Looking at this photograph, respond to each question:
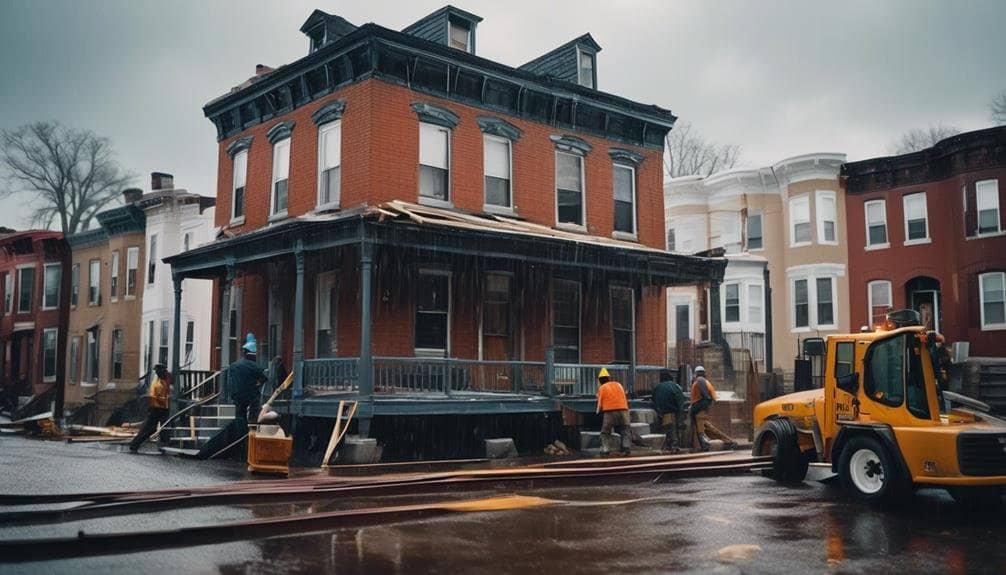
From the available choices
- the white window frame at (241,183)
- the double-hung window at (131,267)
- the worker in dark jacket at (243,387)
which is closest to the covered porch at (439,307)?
the worker in dark jacket at (243,387)

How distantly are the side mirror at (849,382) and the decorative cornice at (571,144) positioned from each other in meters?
12.0

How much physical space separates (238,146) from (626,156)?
10.2 meters

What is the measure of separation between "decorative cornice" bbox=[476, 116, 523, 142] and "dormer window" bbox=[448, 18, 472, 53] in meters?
2.18

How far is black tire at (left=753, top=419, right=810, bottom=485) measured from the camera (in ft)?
43.4

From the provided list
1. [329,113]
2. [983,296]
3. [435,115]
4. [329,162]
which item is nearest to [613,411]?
[435,115]

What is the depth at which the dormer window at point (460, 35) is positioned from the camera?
21969 mm

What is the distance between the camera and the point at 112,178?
59.5m

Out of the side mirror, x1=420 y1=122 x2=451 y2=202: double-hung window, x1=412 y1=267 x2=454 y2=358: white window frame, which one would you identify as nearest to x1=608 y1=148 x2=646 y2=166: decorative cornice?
x1=420 y1=122 x2=451 y2=202: double-hung window

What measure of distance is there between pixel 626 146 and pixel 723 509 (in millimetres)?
14783

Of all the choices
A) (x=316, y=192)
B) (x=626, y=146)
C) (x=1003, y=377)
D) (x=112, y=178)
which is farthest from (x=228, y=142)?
(x=112, y=178)

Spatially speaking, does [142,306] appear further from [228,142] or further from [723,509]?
[723,509]

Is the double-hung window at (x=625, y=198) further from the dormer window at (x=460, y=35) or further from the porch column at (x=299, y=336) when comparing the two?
the porch column at (x=299, y=336)

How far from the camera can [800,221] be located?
34.8 meters

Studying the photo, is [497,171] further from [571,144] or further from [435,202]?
[571,144]
